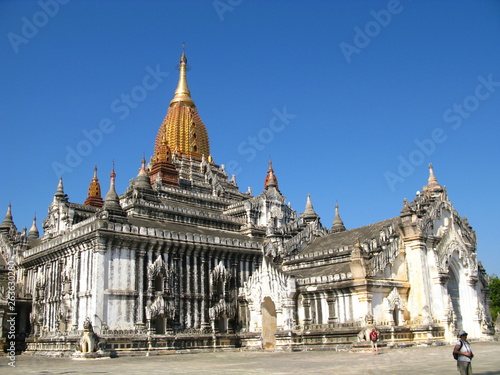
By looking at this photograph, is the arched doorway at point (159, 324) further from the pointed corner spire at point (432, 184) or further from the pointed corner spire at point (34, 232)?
the pointed corner spire at point (34, 232)

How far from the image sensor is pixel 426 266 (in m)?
42.1

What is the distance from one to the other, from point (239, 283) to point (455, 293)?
18212 mm

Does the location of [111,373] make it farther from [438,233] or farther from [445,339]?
[438,233]

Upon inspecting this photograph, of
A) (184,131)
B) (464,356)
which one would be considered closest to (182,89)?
(184,131)

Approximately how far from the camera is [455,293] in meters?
46.2

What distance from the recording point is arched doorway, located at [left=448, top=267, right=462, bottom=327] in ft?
149

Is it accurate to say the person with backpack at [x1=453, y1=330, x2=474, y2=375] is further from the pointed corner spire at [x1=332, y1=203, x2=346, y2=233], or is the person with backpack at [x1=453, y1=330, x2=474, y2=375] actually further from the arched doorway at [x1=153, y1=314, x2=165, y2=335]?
the pointed corner spire at [x1=332, y1=203, x2=346, y2=233]

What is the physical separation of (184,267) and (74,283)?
8.61 meters

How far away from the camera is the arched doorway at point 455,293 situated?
149 ft

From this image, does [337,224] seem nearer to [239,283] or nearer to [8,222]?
[239,283]

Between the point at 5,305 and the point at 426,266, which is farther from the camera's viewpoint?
the point at 5,305

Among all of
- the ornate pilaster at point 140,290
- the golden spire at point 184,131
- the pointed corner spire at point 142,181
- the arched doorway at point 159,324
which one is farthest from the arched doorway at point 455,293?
the golden spire at point 184,131

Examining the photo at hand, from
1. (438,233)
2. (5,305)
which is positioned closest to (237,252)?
(438,233)

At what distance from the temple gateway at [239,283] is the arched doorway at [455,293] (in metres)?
0.09
